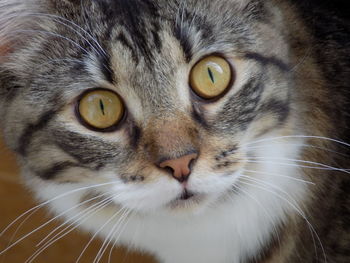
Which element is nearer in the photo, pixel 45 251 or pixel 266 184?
pixel 266 184

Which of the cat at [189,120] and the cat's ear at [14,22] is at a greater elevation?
the cat's ear at [14,22]

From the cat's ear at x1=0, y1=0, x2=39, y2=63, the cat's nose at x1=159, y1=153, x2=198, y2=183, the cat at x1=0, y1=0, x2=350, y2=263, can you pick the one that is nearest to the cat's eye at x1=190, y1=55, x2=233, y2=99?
the cat at x1=0, y1=0, x2=350, y2=263

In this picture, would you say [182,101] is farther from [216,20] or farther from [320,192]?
[320,192]

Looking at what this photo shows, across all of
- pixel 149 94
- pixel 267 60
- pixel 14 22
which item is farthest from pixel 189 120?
pixel 14 22

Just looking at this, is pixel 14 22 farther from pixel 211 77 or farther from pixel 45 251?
pixel 45 251

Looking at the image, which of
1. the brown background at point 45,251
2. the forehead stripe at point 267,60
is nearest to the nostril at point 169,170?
the forehead stripe at point 267,60

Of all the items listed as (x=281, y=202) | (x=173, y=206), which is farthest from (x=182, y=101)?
(x=281, y=202)

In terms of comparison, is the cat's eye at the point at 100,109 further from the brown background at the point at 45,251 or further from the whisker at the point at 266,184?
the brown background at the point at 45,251

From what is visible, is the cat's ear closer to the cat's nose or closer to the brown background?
the cat's nose
